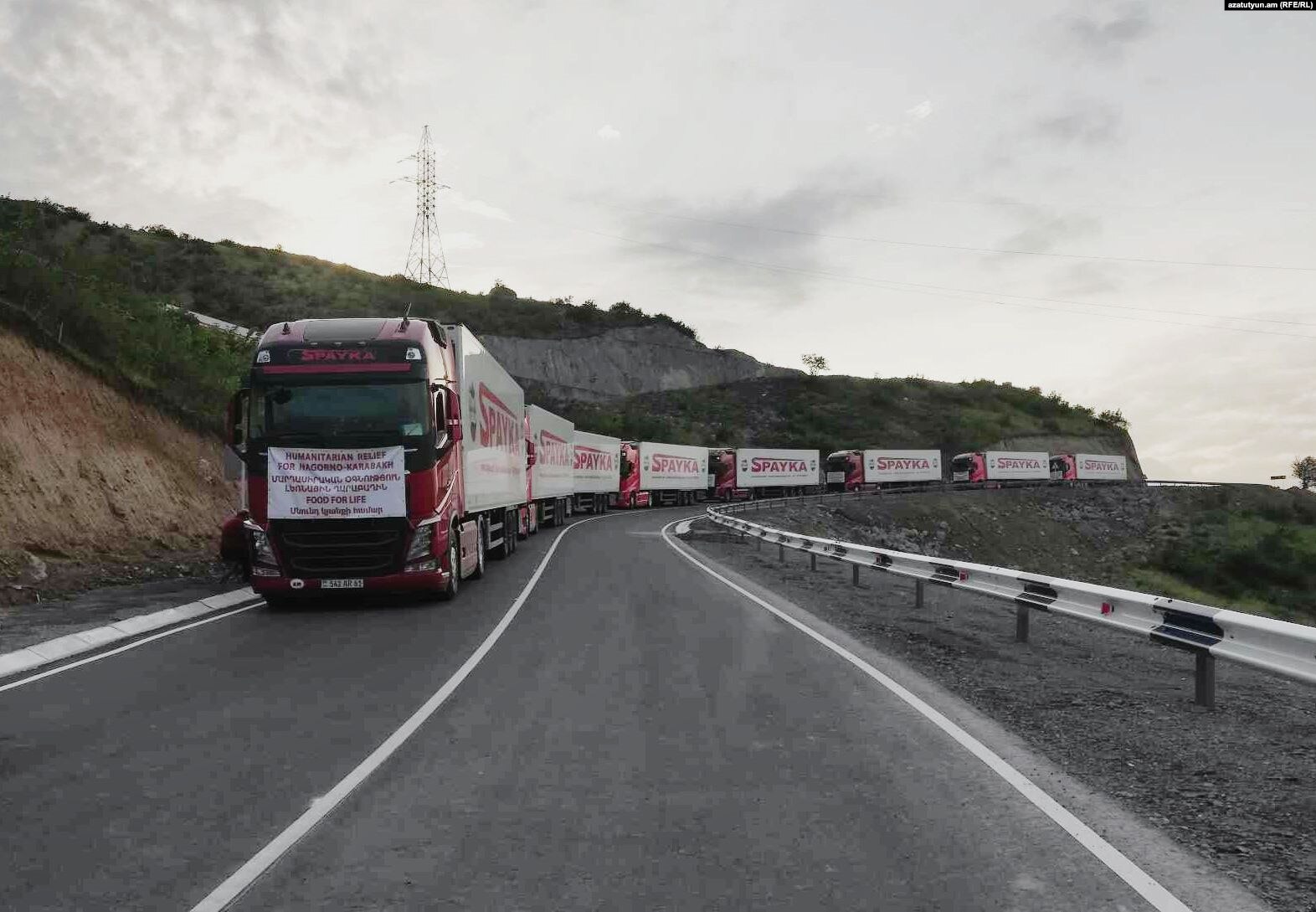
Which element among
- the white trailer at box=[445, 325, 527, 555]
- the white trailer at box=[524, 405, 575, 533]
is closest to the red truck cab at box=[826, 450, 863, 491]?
the white trailer at box=[524, 405, 575, 533]

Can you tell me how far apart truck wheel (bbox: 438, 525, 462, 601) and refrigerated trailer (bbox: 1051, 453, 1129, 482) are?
275 feet

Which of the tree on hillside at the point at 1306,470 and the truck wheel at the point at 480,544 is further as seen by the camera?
the tree on hillside at the point at 1306,470

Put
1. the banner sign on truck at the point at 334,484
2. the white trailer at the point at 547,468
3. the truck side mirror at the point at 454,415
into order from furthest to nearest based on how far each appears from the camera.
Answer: the white trailer at the point at 547,468 → the truck side mirror at the point at 454,415 → the banner sign on truck at the point at 334,484

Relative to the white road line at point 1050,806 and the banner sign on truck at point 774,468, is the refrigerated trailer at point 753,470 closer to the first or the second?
the banner sign on truck at point 774,468

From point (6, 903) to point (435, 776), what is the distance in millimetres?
2141

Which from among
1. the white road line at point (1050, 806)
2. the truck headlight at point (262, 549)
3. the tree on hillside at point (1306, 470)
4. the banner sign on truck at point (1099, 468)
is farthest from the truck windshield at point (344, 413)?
the tree on hillside at point (1306, 470)

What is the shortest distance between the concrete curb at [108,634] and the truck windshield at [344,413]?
8.10ft

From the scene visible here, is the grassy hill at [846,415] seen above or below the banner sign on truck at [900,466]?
above

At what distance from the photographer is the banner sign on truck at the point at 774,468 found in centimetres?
6981

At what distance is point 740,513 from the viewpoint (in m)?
48.1

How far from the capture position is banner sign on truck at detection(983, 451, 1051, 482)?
82.9 m

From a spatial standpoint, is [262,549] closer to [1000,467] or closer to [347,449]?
[347,449]

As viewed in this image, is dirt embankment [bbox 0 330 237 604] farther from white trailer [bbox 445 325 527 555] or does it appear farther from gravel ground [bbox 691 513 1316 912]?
gravel ground [bbox 691 513 1316 912]

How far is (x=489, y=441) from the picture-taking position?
18844 mm
